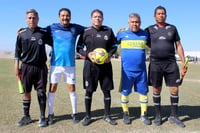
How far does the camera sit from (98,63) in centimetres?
685

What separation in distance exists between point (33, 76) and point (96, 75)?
1449 millimetres

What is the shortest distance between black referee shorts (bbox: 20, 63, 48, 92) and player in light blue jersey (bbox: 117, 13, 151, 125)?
1.89 m

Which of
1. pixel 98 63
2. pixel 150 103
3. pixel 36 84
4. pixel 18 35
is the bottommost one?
pixel 150 103

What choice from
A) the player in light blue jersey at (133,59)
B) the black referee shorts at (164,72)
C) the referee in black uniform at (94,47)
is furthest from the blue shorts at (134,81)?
the referee in black uniform at (94,47)

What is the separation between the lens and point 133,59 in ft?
23.2

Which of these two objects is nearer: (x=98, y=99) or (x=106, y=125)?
(x=106, y=125)

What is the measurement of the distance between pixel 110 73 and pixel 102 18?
1.31 metres

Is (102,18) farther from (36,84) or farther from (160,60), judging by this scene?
(36,84)

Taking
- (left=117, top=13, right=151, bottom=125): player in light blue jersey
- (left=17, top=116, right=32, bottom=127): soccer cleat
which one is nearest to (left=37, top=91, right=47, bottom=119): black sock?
(left=17, top=116, right=32, bottom=127): soccer cleat

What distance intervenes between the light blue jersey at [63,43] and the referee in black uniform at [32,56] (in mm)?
204

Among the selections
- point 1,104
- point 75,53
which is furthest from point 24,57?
point 1,104

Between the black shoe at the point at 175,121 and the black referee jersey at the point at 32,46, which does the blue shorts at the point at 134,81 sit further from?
the black referee jersey at the point at 32,46

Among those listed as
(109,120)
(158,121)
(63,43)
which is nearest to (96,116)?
(109,120)

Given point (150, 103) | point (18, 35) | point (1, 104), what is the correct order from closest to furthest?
1. point (18, 35)
2. point (1, 104)
3. point (150, 103)
